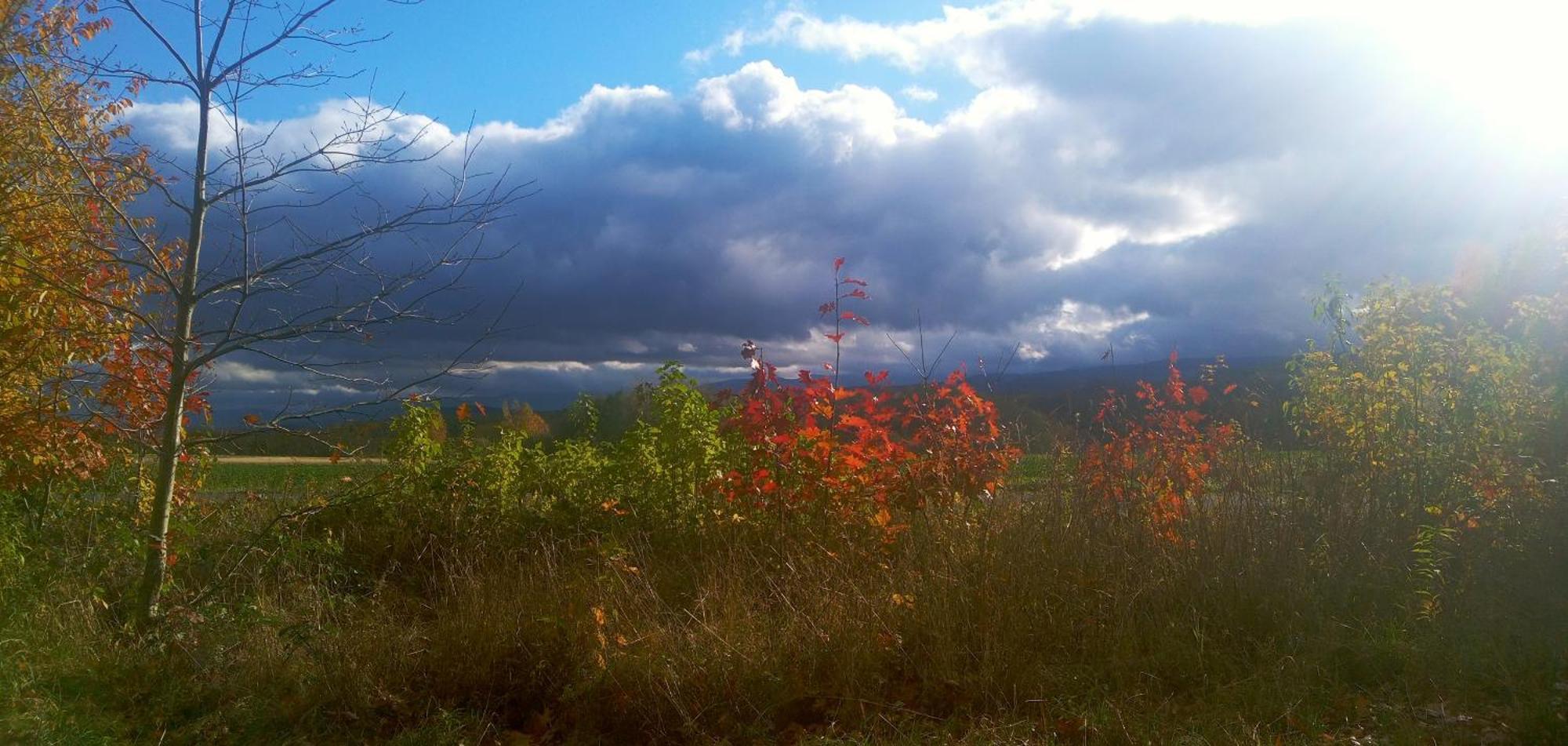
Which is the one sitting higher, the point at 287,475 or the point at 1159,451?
the point at 1159,451

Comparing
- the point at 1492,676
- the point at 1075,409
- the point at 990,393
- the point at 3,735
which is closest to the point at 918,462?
the point at 990,393

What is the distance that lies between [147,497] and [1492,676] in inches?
332

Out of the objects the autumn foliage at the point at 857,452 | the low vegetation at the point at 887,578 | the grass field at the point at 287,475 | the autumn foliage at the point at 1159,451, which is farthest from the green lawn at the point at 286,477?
the autumn foliage at the point at 1159,451

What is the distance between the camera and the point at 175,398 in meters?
5.70

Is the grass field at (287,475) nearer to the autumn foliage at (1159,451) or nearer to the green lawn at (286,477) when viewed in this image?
the green lawn at (286,477)

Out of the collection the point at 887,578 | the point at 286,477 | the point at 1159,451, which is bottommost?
the point at 887,578

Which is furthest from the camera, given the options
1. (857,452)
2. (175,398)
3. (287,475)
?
(287,475)

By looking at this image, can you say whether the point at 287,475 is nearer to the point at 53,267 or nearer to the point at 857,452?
the point at 53,267

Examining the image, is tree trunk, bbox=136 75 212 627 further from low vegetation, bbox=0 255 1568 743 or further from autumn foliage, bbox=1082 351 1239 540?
autumn foliage, bbox=1082 351 1239 540

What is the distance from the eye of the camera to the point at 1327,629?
542 centimetres

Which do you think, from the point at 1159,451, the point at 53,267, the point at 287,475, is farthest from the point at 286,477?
the point at 1159,451

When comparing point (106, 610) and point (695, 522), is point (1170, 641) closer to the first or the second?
point (695, 522)

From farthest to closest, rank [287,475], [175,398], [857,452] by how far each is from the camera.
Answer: [287,475] < [857,452] < [175,398]

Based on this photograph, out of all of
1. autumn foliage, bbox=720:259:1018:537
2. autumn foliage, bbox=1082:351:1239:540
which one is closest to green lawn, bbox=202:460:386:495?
autumn foliage, bbox=720:259:1018:537
